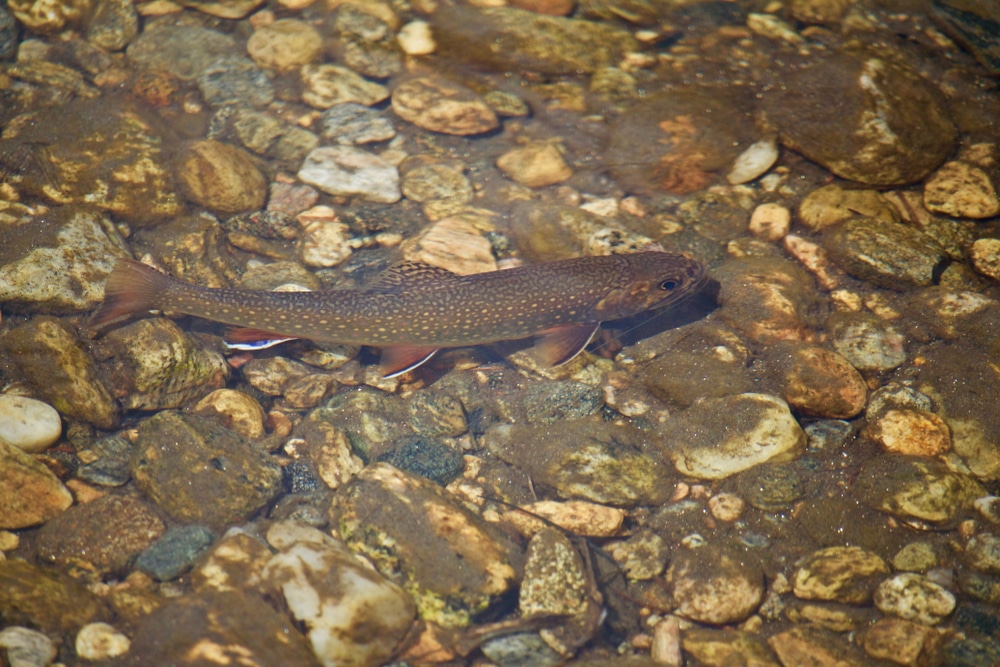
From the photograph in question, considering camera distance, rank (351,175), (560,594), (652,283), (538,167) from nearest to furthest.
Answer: (560,594)
(652,283)
(351,175)
(538,167)

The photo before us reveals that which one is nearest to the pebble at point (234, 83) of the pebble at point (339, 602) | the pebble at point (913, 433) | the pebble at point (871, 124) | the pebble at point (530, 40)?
the pebble at point (530, 40)

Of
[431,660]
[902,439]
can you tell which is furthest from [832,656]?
[431,660]

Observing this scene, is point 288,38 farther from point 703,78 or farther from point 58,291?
point 703,78

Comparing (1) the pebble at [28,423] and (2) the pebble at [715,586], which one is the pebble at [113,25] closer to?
(1) the pebble at [28,423]

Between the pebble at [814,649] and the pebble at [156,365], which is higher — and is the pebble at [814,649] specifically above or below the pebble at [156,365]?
below

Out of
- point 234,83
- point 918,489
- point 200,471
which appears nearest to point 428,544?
point 200,471

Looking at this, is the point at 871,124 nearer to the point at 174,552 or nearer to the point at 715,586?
the point at 715,586
